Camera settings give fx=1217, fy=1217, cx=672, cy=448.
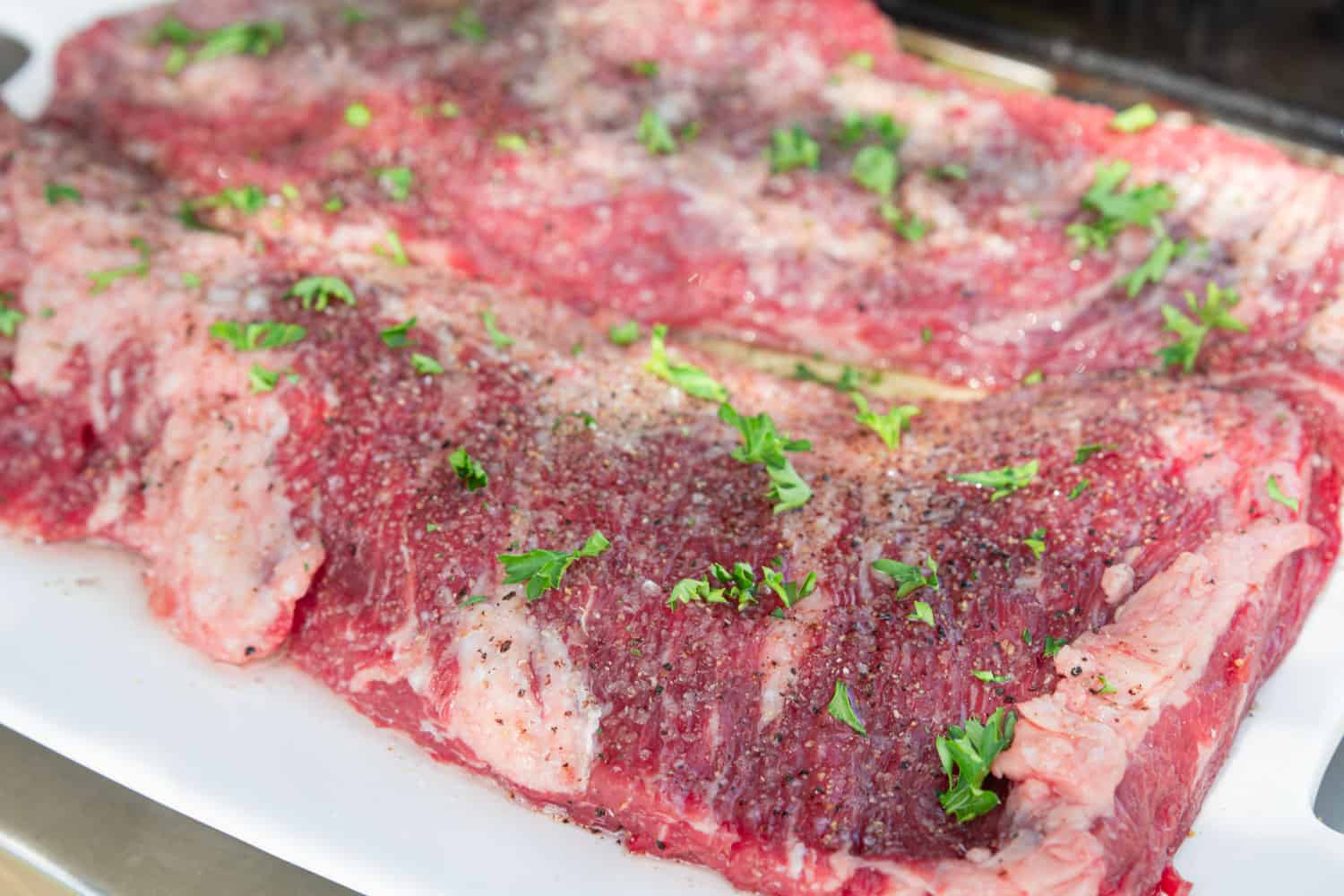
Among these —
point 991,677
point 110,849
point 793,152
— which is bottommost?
point 110,849

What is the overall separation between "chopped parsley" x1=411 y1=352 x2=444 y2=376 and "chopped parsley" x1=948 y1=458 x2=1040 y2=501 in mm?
1494

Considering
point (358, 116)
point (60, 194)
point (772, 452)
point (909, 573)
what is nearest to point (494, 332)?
point (772, 452)

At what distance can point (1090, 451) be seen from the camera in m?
3.26

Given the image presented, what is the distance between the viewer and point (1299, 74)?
5168 millimetres

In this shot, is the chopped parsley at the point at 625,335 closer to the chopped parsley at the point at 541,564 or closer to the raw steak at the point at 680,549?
the raw steak at the point at 680,549

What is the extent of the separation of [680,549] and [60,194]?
2416mm

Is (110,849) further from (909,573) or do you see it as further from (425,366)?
(909,573)

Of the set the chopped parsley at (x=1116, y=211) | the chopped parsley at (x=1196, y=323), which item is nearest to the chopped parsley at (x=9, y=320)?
the chopped parsley at (x=1116, y=211)

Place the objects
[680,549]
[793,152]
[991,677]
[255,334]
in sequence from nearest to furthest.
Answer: [991,677], [680,549], [255,334], [793,152]

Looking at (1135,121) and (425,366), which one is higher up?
(1135,121)

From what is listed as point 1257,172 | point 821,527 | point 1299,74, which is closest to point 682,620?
point 821,527

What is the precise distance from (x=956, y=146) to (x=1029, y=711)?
214 cm

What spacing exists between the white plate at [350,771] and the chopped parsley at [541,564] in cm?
53

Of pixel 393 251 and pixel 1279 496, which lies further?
pixel 393 251
